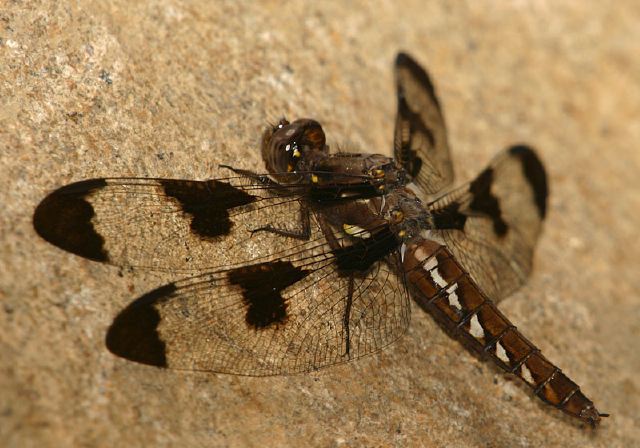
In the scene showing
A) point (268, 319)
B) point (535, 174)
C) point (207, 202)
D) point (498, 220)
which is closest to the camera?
point (268, 319)

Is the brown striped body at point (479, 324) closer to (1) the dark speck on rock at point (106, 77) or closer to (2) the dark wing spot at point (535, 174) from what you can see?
(2) the dark wing spot at point (535, 174)

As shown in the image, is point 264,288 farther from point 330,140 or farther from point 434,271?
point 330,140

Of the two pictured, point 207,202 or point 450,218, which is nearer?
point 207,202

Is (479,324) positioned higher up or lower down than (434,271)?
lower down

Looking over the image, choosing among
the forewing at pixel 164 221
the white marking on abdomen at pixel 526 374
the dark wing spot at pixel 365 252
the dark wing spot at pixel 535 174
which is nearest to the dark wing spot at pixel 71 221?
the forewing at pixel 164 221

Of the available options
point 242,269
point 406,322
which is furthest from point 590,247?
point 242,269

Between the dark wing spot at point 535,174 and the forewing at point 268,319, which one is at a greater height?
the dark wing spot at point 535,174

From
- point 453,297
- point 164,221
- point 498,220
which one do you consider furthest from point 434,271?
point 164,221
